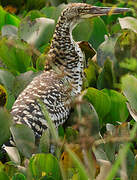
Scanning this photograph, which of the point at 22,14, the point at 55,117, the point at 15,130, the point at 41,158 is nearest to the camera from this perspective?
the point at 41,158

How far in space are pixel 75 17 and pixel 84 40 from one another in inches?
27.6

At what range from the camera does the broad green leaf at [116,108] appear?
14.9ft

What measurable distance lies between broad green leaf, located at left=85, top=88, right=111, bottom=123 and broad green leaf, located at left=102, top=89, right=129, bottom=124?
0.25 ft

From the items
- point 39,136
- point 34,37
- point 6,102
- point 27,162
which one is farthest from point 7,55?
point 27,162

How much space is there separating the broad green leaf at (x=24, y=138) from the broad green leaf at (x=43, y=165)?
267 millimetres

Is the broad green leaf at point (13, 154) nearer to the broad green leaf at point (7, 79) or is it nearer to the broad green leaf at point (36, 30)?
the broad green leaf at point (7, 79)

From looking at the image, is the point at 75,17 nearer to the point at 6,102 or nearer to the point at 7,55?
the point at 7,55

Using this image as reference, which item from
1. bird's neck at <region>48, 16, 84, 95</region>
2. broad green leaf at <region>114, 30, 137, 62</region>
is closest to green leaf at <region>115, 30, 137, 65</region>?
broad green leaf at <region>114, 30, 137, 62</region>

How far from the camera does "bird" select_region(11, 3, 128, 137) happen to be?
13.4ft

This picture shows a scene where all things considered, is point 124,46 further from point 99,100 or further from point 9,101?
point 9,101

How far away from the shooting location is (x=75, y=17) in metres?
5.15

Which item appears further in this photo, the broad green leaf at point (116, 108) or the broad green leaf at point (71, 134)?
the broad green leaf at point (116, 108)

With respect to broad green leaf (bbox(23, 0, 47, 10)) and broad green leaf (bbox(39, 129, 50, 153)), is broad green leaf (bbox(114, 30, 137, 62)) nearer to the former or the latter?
broad green leaf (bbox(39, 129, 50, 153))

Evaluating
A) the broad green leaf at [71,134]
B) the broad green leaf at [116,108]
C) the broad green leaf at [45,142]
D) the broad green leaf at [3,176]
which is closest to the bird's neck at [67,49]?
the broad green leaf at [116,108]
